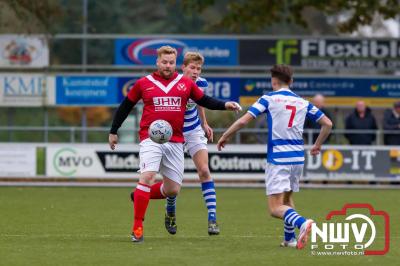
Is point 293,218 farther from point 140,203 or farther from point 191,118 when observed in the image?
point 191,118

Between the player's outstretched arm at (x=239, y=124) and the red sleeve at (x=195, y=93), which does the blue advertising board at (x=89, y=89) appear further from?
the player's outstretched arm at (x=239, y=124)

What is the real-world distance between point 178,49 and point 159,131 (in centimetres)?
1758

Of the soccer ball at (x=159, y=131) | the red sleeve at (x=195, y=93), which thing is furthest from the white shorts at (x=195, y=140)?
the soccer ball at (x=159, y=131)

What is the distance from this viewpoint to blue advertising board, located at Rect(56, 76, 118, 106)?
28203 mm

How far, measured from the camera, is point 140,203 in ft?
38.9

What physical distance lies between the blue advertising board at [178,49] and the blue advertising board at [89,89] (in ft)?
A: 3.83

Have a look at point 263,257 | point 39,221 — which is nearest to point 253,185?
point 39,221

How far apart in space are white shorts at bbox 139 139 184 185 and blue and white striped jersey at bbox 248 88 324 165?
4.58ft

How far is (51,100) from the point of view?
92.6 ft

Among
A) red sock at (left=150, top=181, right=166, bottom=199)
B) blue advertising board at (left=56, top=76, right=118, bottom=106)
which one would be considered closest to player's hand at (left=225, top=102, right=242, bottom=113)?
red sock at (left=150, top=181, right=166, bottom=199)

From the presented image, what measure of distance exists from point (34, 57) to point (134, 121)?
308 cm

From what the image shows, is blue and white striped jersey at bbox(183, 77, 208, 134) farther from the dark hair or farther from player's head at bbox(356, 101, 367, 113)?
player's head at bbox(356, 101, 367, 113)

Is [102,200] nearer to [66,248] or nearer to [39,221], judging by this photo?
[39,221]

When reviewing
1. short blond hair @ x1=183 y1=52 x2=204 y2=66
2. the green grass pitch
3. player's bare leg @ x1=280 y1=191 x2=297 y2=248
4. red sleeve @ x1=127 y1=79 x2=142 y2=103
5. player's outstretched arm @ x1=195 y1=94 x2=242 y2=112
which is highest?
short blond hair @ x1=183 y1=52 x2=204 y2=66
